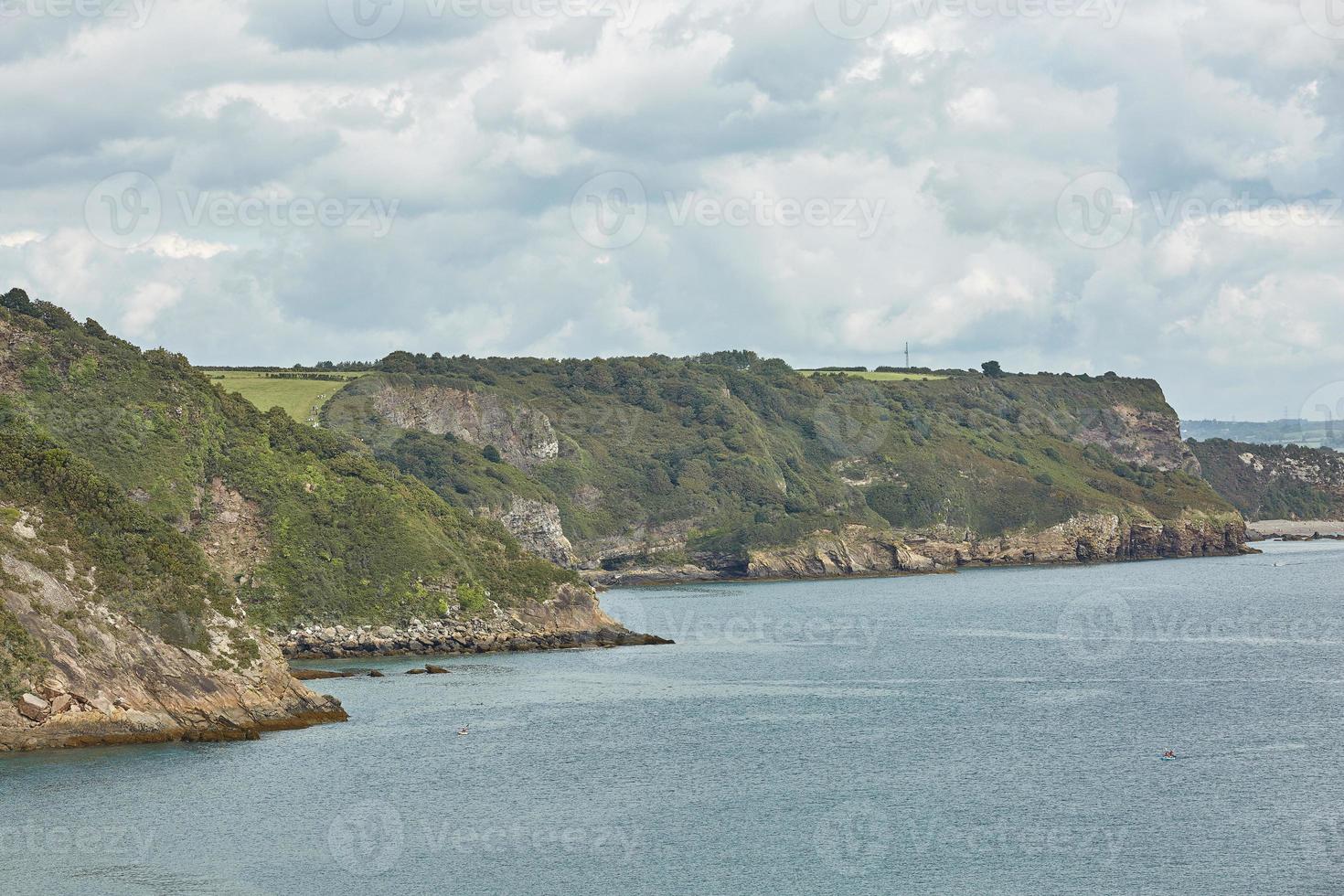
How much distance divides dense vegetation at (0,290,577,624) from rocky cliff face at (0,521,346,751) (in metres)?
28.5

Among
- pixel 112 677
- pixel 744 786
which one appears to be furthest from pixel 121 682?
pixel 744 786

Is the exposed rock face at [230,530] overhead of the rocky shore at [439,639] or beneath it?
overhead

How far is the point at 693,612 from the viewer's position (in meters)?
140

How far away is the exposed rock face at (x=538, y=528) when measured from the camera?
18000cm

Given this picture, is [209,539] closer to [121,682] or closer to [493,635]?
[493,635]

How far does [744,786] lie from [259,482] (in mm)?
58679

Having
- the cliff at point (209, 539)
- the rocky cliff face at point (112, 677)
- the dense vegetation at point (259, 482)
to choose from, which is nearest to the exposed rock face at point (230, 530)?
the cliff at point (209, 539)

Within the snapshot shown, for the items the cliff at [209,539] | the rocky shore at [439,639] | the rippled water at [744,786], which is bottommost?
the rippled water at [744,786]

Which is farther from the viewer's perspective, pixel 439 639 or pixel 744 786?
pixel 439 639

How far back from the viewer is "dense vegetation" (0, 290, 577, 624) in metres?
102

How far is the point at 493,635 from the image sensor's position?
106 metres

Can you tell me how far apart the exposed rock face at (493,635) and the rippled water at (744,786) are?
3.70 meters

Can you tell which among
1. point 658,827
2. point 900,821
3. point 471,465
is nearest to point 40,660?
point 658,827

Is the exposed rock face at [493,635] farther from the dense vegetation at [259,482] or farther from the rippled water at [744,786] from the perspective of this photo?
the rippled water at [744,786]
